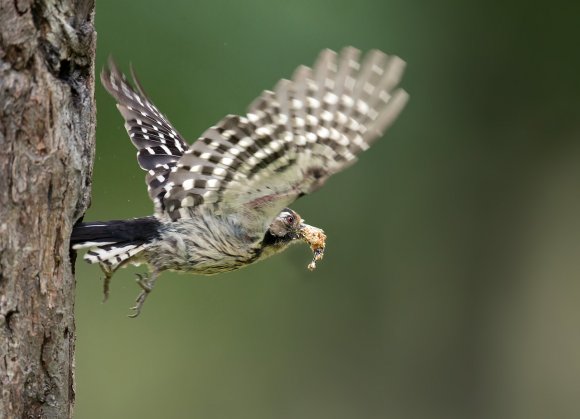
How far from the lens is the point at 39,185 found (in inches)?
112

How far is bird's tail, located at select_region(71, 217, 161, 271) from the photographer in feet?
10.7

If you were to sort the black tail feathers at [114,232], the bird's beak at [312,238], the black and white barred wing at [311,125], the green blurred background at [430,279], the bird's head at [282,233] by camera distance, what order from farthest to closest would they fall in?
the green blurred background at [430,279], the bird's beak at [312,238], the bird's head at [282,233], the black tail feathers at [114,232], the black and white barred wing at [311,125]

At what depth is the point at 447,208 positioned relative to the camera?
811cm

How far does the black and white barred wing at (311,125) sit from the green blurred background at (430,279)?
4.01m

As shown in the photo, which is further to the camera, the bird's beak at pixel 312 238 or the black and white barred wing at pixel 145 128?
the bird's beak at pixel 312 238

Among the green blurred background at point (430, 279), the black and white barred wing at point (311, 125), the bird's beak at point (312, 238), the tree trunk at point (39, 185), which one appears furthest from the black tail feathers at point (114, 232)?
the green blurred background at point (430, 279)

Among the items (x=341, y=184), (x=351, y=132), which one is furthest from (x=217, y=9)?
(x=351, y=132)

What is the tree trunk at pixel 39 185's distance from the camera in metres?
2.78

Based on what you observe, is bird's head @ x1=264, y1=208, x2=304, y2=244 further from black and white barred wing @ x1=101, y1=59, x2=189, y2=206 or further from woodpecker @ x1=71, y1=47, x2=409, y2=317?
black and white barred wing @ x1=101, y1=59, x2=189, y2=206

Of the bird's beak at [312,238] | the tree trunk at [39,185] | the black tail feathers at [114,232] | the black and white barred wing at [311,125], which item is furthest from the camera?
the bird's beak at [312,238]

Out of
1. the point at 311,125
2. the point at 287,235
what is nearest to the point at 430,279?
the point at 287,235

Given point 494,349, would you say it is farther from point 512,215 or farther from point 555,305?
point 512,215

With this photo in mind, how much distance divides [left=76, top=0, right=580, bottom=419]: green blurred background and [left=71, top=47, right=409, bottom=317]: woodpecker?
3.29m

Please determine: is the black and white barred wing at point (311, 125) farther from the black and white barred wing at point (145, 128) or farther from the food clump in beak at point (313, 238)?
the food clump in beak at point (313, 238)
